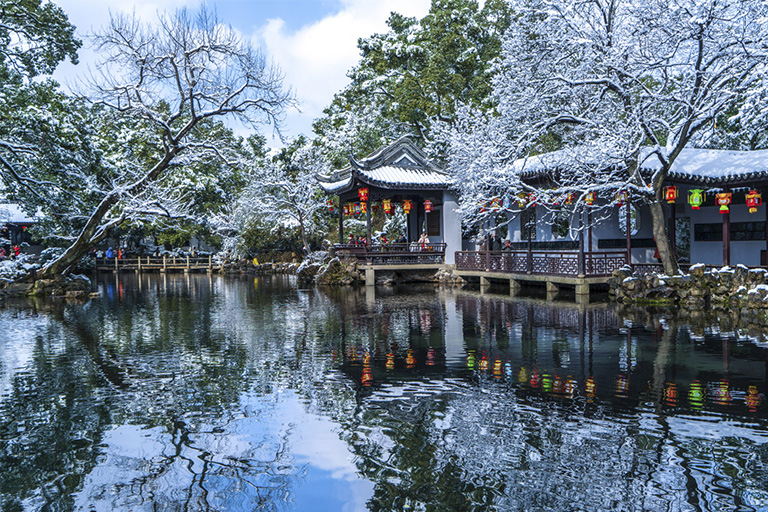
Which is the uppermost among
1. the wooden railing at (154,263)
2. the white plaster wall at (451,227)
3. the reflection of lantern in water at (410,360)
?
the white plaster wall at (451,227)

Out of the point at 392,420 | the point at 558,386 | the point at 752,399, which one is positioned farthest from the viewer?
the point at 558,386

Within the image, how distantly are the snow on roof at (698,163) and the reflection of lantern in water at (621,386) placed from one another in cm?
882

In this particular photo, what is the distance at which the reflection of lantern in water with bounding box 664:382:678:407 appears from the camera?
22.3ft

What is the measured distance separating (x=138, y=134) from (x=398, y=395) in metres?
30.1

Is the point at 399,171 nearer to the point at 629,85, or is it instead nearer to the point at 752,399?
the point at 629,85

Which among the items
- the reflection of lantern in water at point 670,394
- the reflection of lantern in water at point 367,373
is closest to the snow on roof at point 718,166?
the reflection of lantern in water at point 670,394

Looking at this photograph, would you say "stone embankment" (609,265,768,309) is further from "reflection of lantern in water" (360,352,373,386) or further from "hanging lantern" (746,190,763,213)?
"reflection of lantern in water" (360,352,373,386)

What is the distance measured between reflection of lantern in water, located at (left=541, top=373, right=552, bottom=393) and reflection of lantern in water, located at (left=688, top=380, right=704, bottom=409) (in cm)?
157

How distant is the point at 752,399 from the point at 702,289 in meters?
9.28

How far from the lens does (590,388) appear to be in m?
7.48

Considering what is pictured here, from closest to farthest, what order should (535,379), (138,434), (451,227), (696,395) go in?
(138,434) < (696,395) < (535,379) < (451,227)

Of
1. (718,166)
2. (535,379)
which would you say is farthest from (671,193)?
(535,379)

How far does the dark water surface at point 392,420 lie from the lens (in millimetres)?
4770

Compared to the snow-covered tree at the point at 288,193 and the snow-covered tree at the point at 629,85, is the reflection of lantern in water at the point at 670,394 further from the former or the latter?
the snow-covered tree at the point at 288,193
